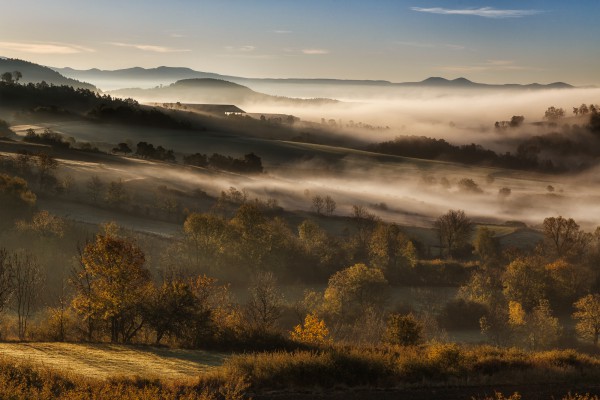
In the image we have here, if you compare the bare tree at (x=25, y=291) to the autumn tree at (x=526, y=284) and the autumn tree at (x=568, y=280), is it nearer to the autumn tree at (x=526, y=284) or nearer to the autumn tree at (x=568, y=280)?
the autumn tree at (x=526, y=284)

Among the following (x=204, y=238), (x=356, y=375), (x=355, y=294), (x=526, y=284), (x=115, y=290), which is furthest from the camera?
(x=204, y=238)

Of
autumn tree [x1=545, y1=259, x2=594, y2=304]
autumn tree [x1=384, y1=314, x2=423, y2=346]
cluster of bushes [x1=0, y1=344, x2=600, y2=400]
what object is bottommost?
autumn tree [x1=545, y1=259, x2=594, y2=304]

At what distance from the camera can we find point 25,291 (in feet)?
185

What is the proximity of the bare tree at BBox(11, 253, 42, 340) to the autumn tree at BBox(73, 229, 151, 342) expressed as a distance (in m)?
5.23

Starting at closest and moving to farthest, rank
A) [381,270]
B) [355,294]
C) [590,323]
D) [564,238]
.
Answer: [590,323], [355,294], [381,270], [564,238]

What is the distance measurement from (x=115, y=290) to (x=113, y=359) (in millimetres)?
8665

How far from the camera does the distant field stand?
3212 cm

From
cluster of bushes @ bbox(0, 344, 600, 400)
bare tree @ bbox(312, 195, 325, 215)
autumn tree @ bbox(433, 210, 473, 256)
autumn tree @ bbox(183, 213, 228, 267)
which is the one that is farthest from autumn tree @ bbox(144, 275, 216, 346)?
bare tree @ bbox(312, 195, 325, 215)

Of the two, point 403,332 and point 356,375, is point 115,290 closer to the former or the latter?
point 356,375

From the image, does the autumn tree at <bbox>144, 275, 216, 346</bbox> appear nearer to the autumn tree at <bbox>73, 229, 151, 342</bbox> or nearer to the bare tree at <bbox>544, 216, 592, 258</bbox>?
the autumn tree at <bbox>73, 229, 151, 342</bbox>

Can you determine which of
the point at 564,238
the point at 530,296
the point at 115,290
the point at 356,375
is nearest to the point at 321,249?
the point at 530,296

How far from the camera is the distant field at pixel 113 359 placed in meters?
32.1

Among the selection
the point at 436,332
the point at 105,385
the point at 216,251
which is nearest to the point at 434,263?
the point at 436,332

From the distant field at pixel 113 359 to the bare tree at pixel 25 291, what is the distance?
7041mm
